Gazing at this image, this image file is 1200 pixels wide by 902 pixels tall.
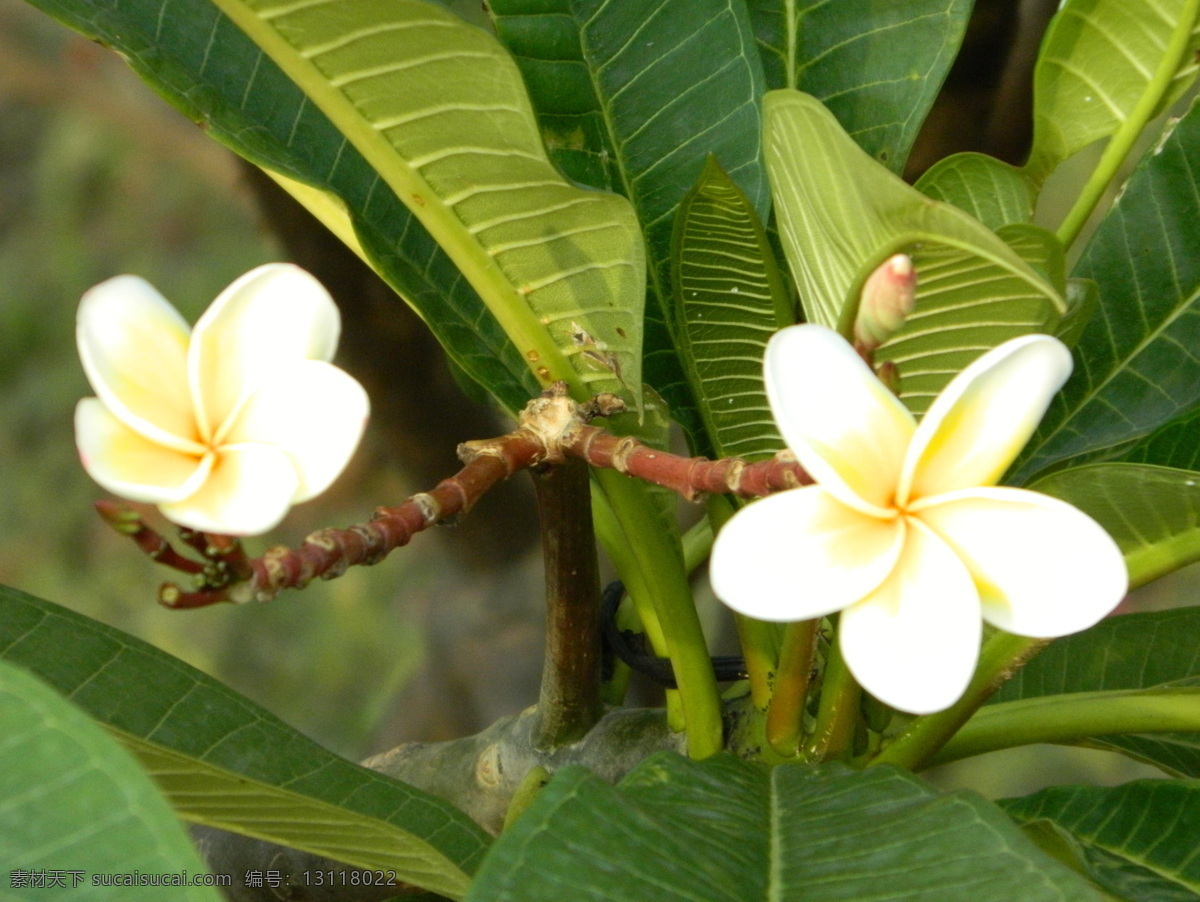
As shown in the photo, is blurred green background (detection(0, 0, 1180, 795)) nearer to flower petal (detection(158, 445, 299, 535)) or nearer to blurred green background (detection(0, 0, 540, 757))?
blurred green background (detection(0, 0, 540, 757))

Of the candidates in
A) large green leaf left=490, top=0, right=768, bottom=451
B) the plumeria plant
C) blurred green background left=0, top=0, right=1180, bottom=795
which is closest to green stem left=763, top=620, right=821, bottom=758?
the plumeria plant

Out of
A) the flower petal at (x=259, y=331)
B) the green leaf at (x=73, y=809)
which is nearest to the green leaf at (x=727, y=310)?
the flower petal at (x=259, y=331)

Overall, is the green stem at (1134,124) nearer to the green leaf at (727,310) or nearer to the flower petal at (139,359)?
the green leaf at (727,310)

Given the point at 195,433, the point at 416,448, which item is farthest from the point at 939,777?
the point at 195,433

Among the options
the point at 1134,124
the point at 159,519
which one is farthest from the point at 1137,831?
the point at 159,519

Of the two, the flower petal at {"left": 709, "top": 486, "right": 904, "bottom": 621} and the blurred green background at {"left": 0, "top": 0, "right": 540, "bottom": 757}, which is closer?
the flower petal at {"left": 709, "top": 486, "right": 904, "bottom": 621}

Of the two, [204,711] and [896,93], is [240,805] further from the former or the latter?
[896,93]
